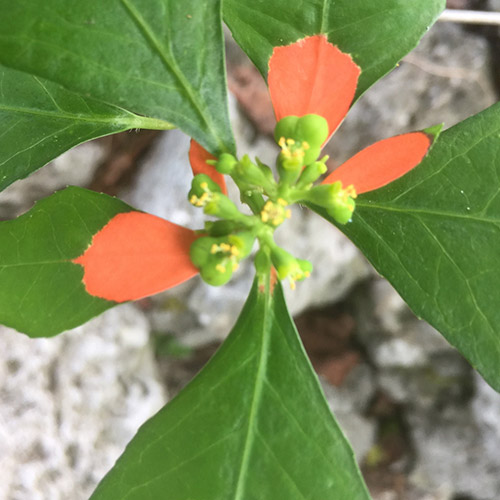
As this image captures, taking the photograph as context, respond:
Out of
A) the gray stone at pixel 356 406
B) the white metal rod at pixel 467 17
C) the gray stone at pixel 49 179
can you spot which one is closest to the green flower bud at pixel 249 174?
the white metal rod at pixel 467 17

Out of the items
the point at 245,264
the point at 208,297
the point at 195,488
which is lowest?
the point at 208,297

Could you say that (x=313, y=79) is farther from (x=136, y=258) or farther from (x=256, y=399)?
(x=256, y=399)

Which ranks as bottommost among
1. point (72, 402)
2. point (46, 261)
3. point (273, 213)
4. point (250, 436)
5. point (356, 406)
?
point (356, 406)

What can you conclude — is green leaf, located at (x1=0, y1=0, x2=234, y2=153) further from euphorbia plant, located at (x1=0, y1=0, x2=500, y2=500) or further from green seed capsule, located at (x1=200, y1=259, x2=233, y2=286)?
green seed capsule, located at (x1=200, y1=259, x2=233, y2=286)

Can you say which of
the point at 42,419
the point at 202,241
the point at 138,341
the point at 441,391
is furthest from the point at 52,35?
the point at 441,391

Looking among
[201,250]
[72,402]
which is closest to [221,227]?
[201,250]

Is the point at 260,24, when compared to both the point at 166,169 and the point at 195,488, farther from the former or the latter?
the point at 166,169

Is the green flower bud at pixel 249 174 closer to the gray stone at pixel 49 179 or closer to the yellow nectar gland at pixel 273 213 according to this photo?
the yellow nectar gland at pixel 273 213
